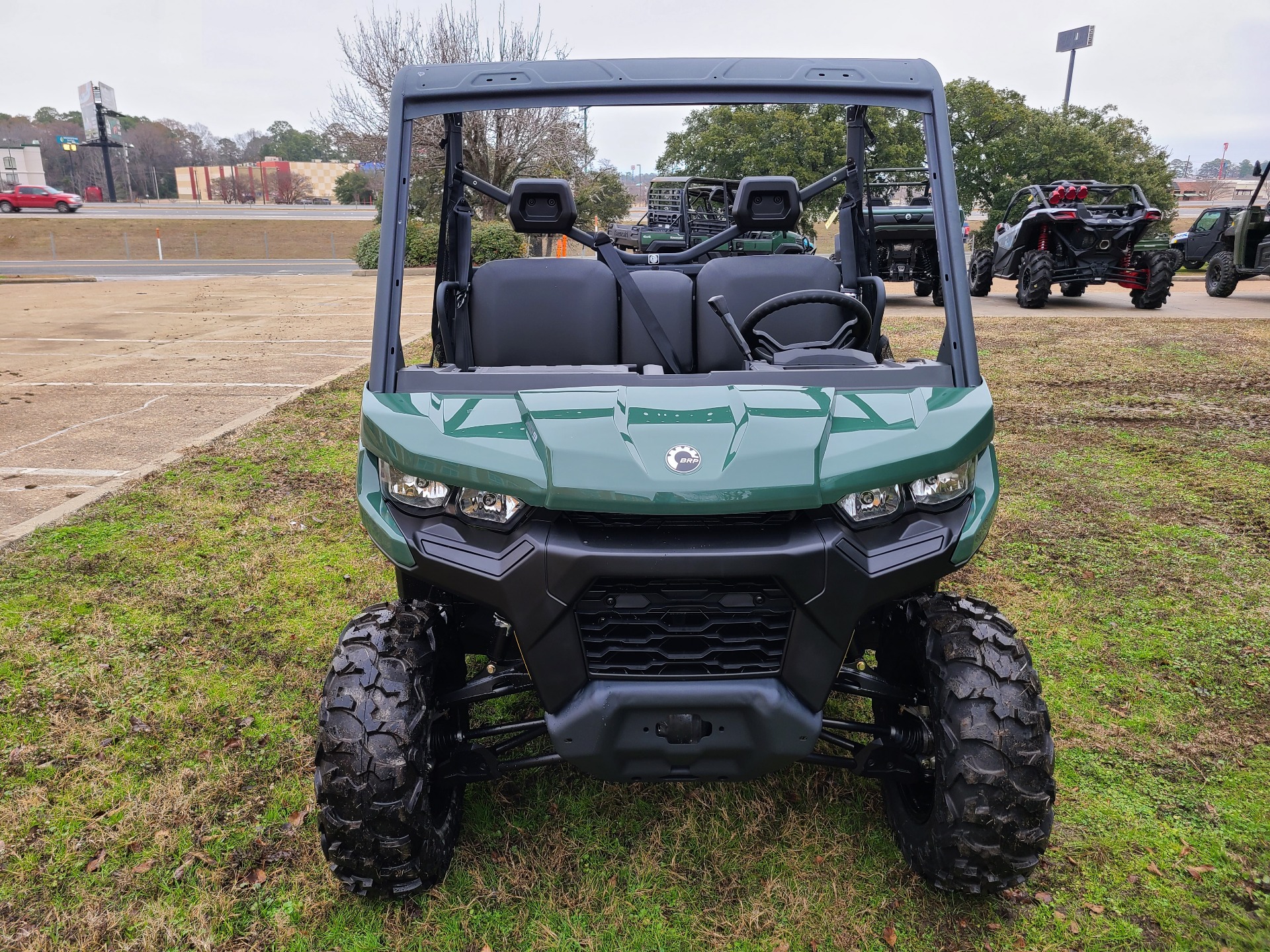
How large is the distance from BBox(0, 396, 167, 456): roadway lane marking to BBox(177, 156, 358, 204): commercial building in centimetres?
8741

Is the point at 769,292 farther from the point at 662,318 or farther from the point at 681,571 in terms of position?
the point at 681,571

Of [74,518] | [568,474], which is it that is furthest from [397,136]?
[74,518]

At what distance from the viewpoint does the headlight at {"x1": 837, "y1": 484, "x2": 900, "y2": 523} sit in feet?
6.94

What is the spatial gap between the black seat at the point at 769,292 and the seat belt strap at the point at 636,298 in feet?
0.91

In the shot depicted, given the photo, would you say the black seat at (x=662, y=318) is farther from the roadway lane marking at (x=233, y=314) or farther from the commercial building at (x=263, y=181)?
the commercial building at (x=263, y=181)

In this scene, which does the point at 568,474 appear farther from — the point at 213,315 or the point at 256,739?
the point at 213,315

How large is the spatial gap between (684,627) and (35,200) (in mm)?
55408

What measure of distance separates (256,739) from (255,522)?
7.45 ft

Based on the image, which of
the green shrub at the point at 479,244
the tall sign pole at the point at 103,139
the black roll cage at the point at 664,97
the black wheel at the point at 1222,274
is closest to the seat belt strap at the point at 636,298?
the black roll cage at the point at 664,97

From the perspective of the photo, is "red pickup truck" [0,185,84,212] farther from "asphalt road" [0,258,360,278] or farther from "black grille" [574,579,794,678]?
"black grille" [574,579,794,678]

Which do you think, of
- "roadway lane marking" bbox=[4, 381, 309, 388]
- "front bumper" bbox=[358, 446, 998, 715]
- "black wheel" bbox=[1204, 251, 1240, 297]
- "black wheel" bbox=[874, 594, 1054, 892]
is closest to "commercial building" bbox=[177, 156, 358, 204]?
"black wheel" bbox=[1204, 251, 1240, 297]

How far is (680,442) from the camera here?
2.07 m

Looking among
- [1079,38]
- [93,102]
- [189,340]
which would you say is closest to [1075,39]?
[1079,38]

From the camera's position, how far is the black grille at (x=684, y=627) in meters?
2.08
